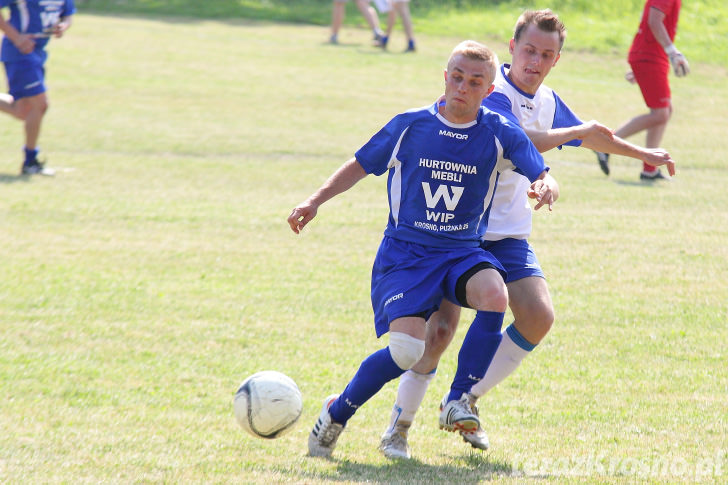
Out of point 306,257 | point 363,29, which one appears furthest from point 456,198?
point 363,29

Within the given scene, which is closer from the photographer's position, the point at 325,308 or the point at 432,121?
the point at 432,121

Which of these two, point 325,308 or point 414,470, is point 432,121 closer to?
point 414,470

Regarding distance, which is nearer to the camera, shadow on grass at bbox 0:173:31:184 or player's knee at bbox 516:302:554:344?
player's knee at bbox 516:302:554:344

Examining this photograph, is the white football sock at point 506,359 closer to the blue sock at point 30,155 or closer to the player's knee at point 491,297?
the player's knee at point 491,297

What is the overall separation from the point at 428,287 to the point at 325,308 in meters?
2.34

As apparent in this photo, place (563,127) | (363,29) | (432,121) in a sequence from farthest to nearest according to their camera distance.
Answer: (363,29) < (563,127) < (432,121)

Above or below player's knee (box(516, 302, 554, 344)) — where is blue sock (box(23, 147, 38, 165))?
below

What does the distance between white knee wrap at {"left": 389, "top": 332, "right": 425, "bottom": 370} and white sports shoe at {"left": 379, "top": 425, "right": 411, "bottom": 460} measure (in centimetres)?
39

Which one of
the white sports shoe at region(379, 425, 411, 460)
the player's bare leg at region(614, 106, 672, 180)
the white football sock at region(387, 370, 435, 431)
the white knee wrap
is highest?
the white knee wrap

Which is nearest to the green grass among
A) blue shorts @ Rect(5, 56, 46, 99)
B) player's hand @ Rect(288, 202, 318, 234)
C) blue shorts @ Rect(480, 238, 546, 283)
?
blue shorts @ Rect(5, 56, 46, 99)

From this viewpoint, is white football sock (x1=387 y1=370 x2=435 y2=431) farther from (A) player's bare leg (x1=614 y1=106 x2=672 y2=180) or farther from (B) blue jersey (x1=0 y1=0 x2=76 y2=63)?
(B) blue jersey (x1=0 y1=0 x2=76 y2=63)

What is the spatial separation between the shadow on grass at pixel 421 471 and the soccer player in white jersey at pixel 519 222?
0.15 metres

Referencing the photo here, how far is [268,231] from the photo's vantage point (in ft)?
26.9

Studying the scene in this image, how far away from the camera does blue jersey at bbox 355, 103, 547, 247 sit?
4012 millimetres
